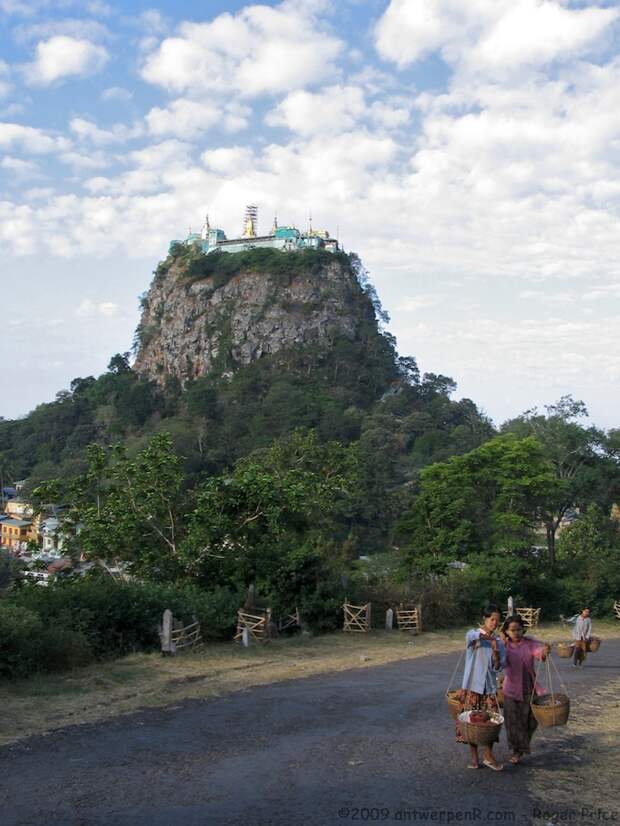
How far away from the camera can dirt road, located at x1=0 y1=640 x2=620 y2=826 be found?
561 centimetres

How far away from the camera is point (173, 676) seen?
11.5 metres

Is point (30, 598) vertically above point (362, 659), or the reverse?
point (30, 598)

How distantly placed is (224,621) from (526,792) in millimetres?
9989

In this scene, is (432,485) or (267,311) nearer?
(432,485)

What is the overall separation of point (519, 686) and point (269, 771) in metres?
2.33

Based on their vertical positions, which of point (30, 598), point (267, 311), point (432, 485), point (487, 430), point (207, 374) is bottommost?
point (30, 598)

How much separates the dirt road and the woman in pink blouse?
244mm

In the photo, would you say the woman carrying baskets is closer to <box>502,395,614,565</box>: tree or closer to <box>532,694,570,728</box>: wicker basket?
<box>532,694,570,728</box>: wicker basket

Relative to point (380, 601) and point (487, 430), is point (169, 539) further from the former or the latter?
point (487, 430)

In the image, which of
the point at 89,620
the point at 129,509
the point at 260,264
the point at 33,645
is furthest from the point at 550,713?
the point at 260,264

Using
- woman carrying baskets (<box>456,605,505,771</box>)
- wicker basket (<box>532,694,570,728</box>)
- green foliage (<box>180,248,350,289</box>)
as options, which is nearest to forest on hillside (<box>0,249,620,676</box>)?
woman carrying baskets (<box>456,605,505,771</box>)

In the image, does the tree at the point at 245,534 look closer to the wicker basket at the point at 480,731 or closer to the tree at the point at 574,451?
the wicker basket at the point at 480,731

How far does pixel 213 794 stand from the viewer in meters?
6.06

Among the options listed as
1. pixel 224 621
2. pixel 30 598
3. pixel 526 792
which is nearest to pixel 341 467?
pixel 224 621
